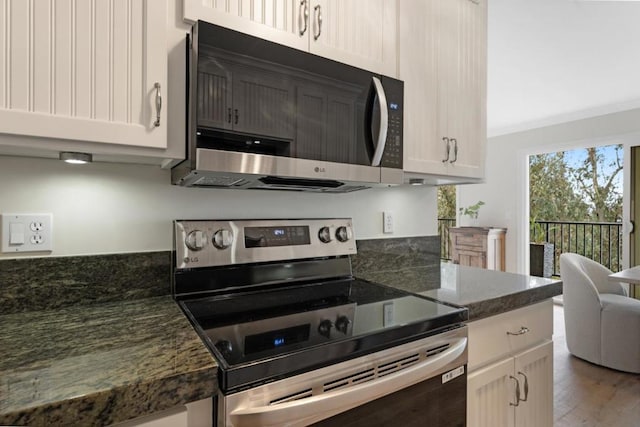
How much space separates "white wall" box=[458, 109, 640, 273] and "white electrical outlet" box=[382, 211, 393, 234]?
2917mm

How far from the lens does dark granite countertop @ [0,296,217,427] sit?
585mm

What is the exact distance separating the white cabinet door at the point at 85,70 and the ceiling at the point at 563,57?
7.60 ft

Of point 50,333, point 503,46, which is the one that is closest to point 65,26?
point 50,333

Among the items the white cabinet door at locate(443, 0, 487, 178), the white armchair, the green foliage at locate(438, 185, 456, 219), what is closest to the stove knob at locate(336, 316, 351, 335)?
the white cabinet door at locate(443, 0, 487, 178)

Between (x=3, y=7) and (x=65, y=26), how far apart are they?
11cm

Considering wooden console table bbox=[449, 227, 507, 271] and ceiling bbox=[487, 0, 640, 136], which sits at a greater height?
ceiling bbox=[487, 0, 640, 136]

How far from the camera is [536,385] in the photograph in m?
1.47

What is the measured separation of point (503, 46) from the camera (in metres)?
2.86

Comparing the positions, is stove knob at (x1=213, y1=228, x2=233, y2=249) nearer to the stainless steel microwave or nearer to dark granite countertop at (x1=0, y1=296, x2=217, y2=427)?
the stainless steel microwave

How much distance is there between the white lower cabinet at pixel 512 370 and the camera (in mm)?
1232

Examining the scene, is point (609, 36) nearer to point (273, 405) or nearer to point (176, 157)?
point (176, 157)

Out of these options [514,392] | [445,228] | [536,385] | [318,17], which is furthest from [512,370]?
[445,228]

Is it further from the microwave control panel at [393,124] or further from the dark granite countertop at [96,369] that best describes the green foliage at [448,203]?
the dark granite countertop at [96,369]

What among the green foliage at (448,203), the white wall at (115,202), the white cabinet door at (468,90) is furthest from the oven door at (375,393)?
the green foliage at (448,203)
